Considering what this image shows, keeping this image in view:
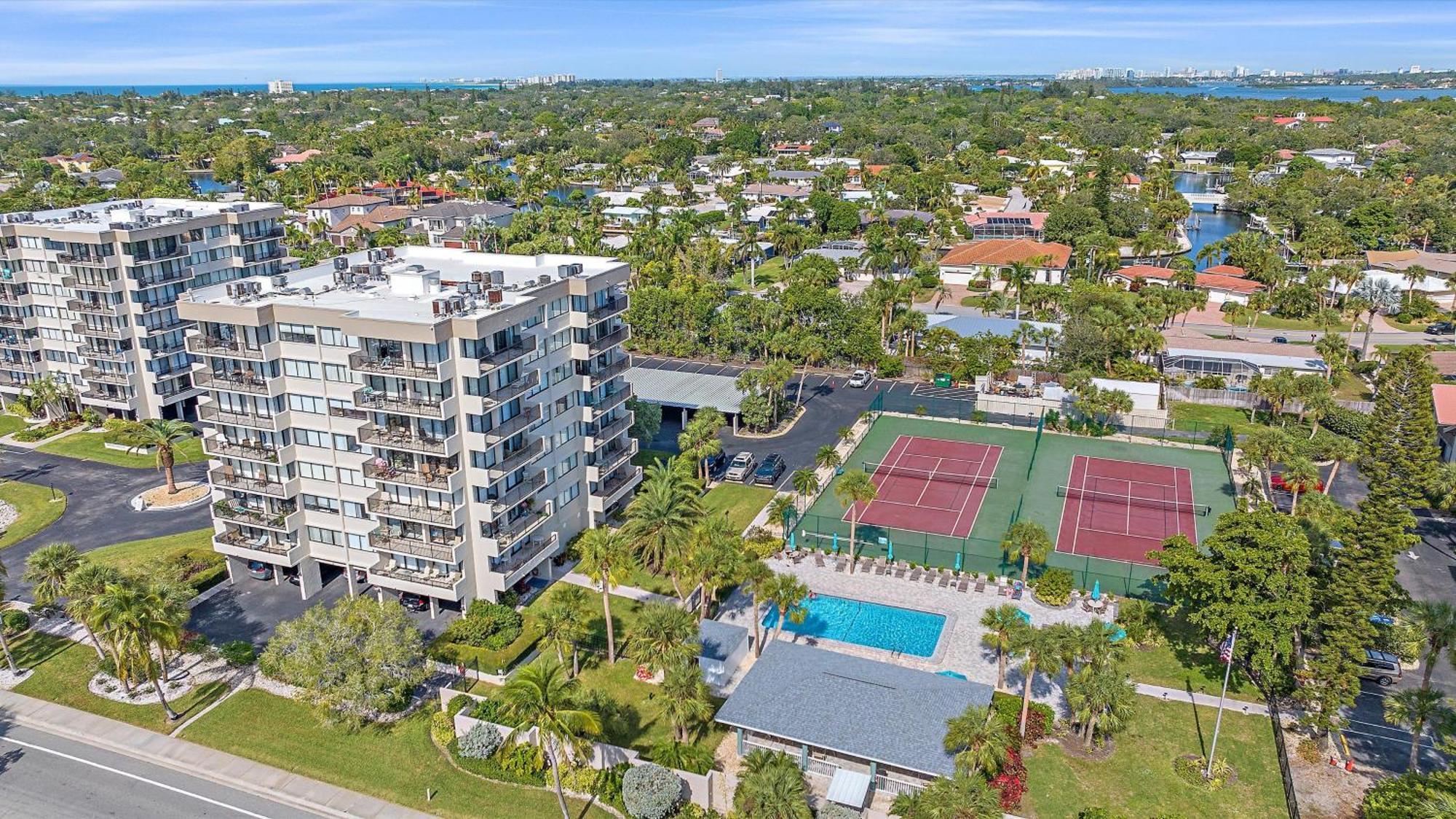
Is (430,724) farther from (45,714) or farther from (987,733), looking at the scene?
(987,733)

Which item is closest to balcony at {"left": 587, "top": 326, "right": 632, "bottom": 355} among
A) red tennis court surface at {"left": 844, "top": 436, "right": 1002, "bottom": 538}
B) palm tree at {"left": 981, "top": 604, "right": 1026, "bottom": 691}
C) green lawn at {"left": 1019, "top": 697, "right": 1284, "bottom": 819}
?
red tennis court surface at {"left": 844, "top": 436, "right": 1002, "bottom": 538}

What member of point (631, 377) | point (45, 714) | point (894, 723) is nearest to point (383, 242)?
point (631, 377)

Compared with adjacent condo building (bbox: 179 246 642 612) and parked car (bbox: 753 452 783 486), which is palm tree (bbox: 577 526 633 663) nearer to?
adjacent condo building (bbox: 179 246 642 612)

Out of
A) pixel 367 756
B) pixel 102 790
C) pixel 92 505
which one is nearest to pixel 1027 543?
pixel 367 756

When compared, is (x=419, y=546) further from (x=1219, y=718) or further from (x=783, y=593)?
(x=1219, y=718)

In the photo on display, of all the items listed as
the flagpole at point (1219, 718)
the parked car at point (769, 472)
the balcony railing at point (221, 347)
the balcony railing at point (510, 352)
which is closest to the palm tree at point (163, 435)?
the balcony railing at point (221, 347)
